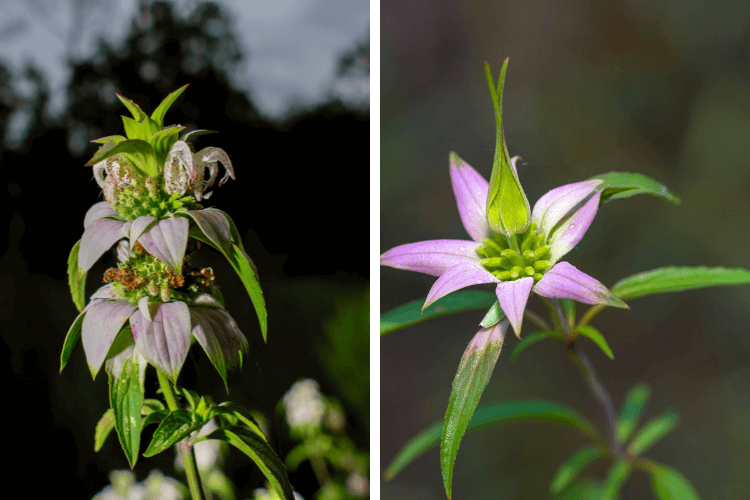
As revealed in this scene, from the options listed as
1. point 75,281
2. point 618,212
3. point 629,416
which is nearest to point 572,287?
point 629,416

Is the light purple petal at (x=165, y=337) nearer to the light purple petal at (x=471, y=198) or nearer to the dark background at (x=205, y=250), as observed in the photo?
the dark background at (x=205, y=250)

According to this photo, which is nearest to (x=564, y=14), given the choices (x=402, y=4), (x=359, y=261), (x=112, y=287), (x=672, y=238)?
(x=402, y=4)

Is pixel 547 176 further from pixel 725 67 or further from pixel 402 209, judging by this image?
pixel 725 67

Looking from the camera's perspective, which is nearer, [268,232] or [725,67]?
[268,232]

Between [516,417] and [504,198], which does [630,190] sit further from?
[516,417]

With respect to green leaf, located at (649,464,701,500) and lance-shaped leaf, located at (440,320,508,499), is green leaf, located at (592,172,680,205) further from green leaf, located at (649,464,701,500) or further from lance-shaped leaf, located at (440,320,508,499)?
green leaf, located at (649,464,701,500)

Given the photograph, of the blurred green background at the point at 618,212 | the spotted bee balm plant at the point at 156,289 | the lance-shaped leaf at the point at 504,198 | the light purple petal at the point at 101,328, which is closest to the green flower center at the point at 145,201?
the spotted bee balm plant at the point at 156,289

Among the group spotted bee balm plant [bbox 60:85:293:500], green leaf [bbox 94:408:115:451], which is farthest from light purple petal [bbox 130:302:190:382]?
green leaf [bbox 94:408:115:451]
